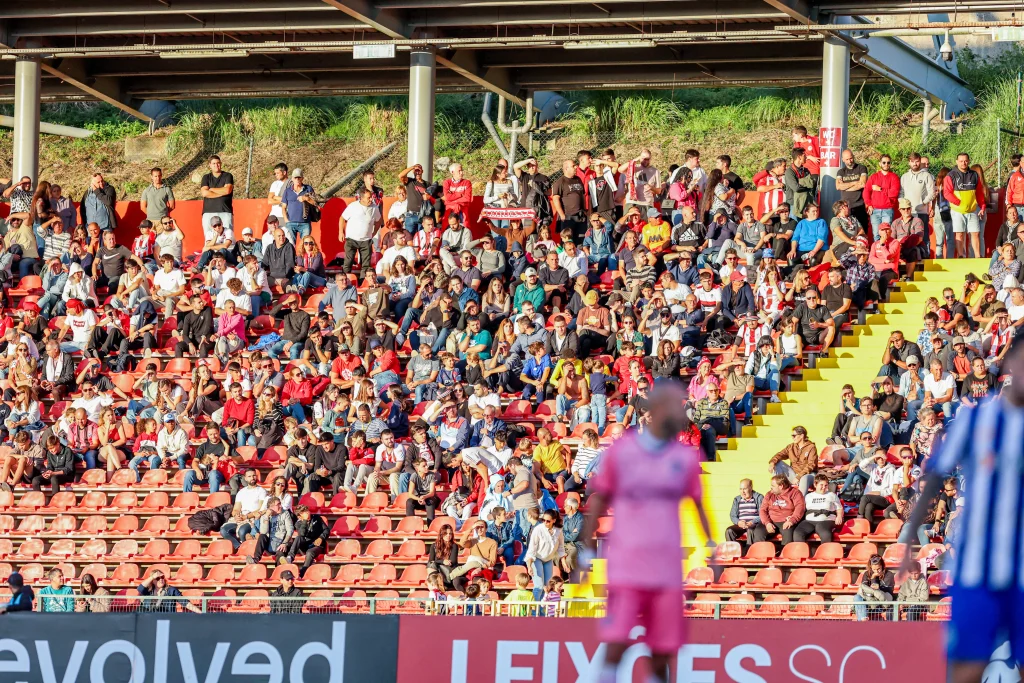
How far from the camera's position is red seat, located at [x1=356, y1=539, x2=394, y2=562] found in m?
18.7

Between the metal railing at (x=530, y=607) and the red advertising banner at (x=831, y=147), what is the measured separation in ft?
34.3

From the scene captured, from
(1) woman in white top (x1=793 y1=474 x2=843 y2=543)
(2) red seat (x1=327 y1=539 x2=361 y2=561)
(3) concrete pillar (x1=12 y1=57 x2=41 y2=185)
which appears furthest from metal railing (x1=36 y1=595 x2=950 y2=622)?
(3) concrete pillar (x1=12 y1=57 x2=41 y2=185)

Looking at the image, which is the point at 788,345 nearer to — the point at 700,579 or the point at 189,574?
the point at 700,579

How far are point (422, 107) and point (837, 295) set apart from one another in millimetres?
8102

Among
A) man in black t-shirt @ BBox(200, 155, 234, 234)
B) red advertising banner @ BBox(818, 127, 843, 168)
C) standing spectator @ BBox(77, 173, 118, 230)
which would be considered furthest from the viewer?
standing spectator @ BBox(77, 173, 118, 230)

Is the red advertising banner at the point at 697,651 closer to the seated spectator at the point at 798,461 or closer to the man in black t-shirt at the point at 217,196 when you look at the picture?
the seated spectator at the point at 798,461

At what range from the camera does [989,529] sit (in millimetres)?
7105

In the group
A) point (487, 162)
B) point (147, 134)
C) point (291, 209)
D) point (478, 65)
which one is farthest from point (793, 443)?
point (147, 134)

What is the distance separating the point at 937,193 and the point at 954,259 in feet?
4.23

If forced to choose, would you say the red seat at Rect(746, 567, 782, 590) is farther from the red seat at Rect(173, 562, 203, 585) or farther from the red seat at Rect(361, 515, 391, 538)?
the red seat at Rect(173, 562, 203, 585)

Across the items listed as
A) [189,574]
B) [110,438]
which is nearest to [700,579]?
[189,574]

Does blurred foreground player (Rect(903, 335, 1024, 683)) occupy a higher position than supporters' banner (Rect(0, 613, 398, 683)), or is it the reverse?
blurred foreground player (Rect(903, 335, 1024, 683))

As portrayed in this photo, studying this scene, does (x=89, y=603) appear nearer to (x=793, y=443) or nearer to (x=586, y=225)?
(x=793, y=443)

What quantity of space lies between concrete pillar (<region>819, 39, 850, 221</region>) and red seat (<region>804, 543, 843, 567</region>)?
709cm
